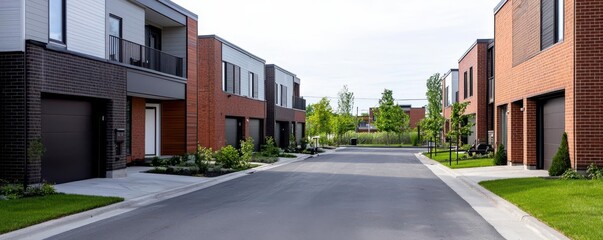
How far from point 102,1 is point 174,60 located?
25.0 ft

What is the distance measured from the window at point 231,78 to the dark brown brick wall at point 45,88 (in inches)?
581

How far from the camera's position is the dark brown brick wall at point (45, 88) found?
13.7 m

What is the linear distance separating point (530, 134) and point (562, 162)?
4816mm

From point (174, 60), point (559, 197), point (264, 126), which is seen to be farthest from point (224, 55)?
point (559, 197)

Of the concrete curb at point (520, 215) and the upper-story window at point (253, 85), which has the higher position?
the upper-story window at point (253, 85)

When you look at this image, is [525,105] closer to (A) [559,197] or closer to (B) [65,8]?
(A) [559,197]

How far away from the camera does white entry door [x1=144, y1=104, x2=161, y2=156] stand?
84.8ft

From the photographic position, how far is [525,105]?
21141mm

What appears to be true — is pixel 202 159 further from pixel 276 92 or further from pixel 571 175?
pixel 276 92

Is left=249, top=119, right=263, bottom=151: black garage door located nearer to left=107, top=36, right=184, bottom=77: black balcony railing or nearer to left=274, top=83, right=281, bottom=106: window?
left=274, top=83, right=281, bottom=106: window

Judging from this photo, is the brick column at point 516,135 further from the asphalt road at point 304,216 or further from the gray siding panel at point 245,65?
the gray siding panel at point 245,65

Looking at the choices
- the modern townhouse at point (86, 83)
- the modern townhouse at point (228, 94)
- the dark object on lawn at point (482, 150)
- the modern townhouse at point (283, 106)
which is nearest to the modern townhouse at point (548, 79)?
the dark object on lawn at point (482, 150)

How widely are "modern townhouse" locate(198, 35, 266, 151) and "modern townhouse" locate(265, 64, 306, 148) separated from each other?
320 centimetres

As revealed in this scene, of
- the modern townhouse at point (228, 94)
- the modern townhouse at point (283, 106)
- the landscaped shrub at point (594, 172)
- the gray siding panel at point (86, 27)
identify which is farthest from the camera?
the modern townhouse at point (283, 106)
